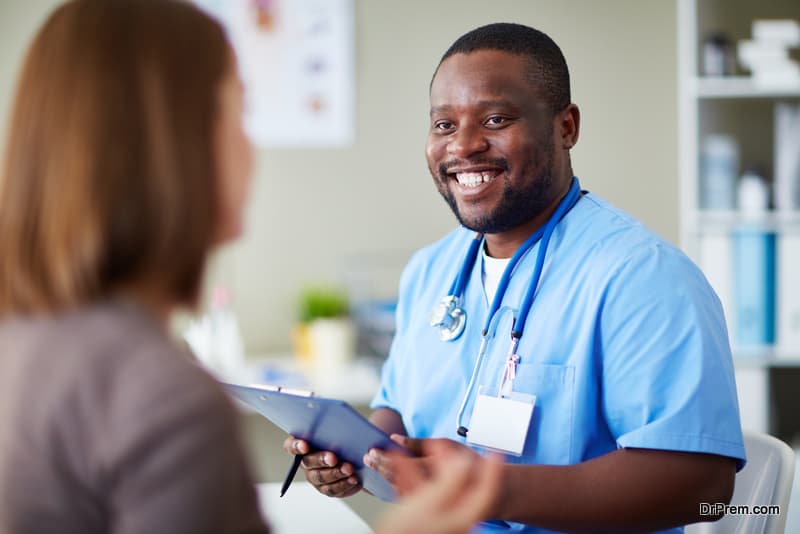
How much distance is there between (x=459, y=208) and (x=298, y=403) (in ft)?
1.80

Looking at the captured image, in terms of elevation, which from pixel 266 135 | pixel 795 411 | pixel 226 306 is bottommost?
pixel 795 411

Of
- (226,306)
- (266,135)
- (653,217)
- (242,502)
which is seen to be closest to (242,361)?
(226,306)

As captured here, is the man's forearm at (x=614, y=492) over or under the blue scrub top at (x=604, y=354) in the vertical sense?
under

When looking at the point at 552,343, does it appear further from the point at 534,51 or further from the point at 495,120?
the point at 534,51

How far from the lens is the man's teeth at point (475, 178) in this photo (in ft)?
4.76

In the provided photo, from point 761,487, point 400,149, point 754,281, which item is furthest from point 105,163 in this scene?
point 400,149

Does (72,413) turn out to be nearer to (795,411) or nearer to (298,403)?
(298,403)

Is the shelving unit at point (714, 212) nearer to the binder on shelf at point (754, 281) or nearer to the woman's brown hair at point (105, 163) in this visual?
the binder on shelf at point (754, 281)

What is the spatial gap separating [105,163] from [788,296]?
2395 millimetres

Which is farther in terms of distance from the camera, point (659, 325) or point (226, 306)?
point (226, 306)

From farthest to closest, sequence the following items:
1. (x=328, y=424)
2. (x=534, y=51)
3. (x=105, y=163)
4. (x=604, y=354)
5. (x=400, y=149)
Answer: (x=400, y=149) < (x=534, y=51) < (x=604, y=354) < (x=328, y=424) < (x=105, y=163)

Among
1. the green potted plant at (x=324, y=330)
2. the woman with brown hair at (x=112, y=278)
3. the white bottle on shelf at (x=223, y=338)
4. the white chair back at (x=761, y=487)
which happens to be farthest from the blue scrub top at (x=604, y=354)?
the white bottle on shelf at (x=223, y=338)

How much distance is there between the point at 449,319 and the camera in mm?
1499

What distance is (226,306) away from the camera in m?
2.96
